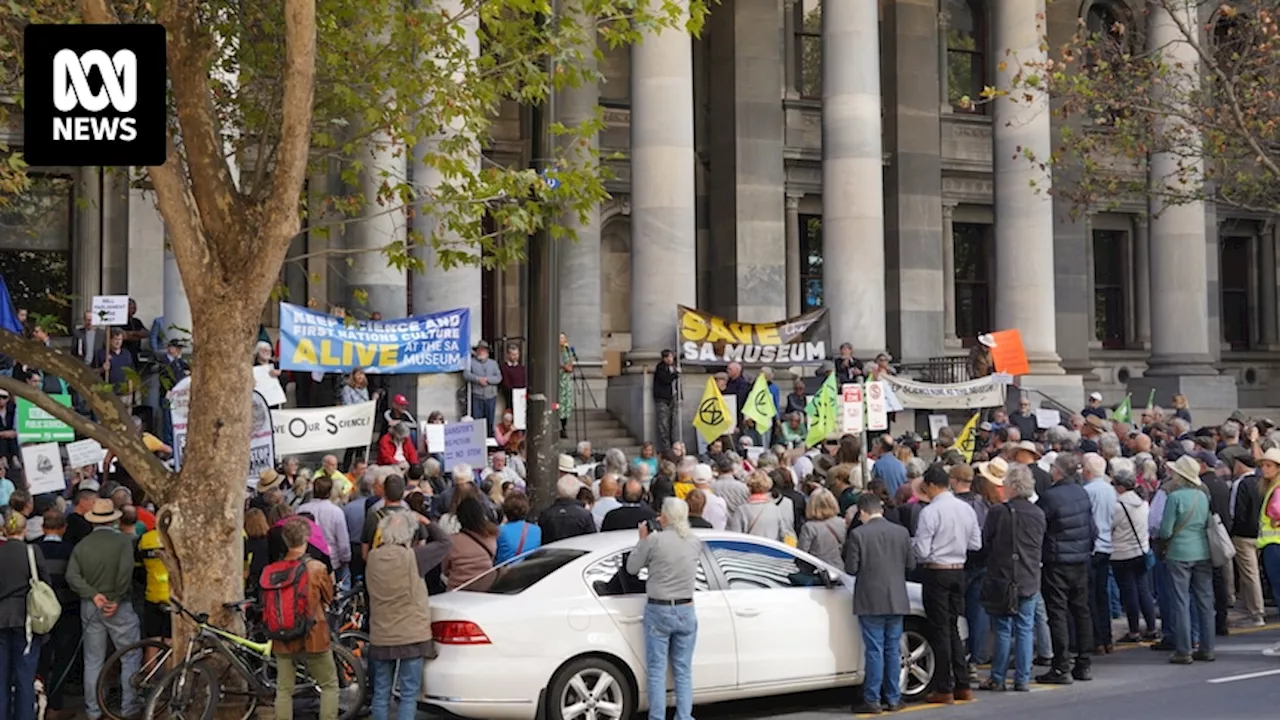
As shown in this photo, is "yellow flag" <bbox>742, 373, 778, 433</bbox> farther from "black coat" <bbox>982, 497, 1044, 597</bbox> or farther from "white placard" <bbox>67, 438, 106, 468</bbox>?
"black coat" <bbox>982, 497, 1044, 597</bbox>

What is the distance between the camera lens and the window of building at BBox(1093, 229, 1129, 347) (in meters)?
38.5

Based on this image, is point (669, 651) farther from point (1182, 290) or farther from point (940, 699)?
point (1182, 290)

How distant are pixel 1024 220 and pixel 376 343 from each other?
1421 cm

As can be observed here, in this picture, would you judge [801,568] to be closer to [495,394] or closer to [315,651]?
[315,651]

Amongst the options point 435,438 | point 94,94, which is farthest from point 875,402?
point 94,94

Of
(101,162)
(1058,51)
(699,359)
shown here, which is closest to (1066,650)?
A: (101,162)

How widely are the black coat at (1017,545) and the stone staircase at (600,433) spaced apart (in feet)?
41.9

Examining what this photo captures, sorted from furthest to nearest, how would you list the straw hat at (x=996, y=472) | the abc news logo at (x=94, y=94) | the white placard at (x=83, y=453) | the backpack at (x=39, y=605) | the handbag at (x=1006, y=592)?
the white placard at (x=83, y=453)
the straw hat at (x=996, y=472)
the handbag at (x=1006, y=592)
the backpack at (x=39, y=605)
the abc news logo at (x=94, y=94)

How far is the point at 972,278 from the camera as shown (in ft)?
120

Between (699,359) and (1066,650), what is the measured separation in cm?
1314

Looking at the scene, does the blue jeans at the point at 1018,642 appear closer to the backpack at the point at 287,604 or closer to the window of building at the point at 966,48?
the backpack at the point at 287,604

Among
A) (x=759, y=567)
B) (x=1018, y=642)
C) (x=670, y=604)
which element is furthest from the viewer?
(x=1018, y=642)

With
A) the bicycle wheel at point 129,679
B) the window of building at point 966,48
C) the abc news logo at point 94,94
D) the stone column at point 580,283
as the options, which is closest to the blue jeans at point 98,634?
the bicycle wheel at point 129,679

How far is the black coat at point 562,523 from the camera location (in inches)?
553
